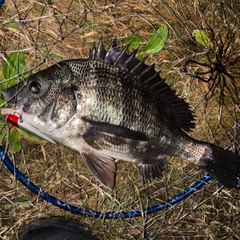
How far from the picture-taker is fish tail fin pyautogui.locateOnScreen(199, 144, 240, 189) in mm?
2619

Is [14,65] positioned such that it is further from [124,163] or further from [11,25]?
[124,163]

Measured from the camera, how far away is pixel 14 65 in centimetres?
255

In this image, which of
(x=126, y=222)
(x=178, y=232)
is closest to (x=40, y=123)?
(x=126, y=222)

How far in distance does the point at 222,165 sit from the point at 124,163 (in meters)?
0.73

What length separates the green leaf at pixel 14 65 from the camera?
8.30 ft

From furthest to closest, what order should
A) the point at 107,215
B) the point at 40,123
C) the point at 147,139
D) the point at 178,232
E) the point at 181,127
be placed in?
the point at 178,232
the point at 107,215
the point at 181,127
the point at 147,139
the point at 40,123

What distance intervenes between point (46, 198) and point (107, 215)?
1.48ft

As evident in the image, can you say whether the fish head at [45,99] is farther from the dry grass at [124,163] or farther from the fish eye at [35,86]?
the dry grass at [124,163]

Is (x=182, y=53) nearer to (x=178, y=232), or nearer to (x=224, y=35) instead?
(x=224, y=35)

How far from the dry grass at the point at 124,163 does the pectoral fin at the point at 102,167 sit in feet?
0.97

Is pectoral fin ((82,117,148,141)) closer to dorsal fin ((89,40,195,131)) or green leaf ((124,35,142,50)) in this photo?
dorsal fin ((89,40,195,131))

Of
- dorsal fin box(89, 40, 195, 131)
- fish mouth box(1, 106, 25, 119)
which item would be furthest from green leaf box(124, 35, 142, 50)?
fish mouth box(1, 106, 25, 119)

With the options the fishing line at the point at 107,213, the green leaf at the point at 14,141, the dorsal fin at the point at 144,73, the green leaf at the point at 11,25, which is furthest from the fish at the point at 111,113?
the green leaf at the point at 11,25

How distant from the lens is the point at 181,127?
2650 millimetres
